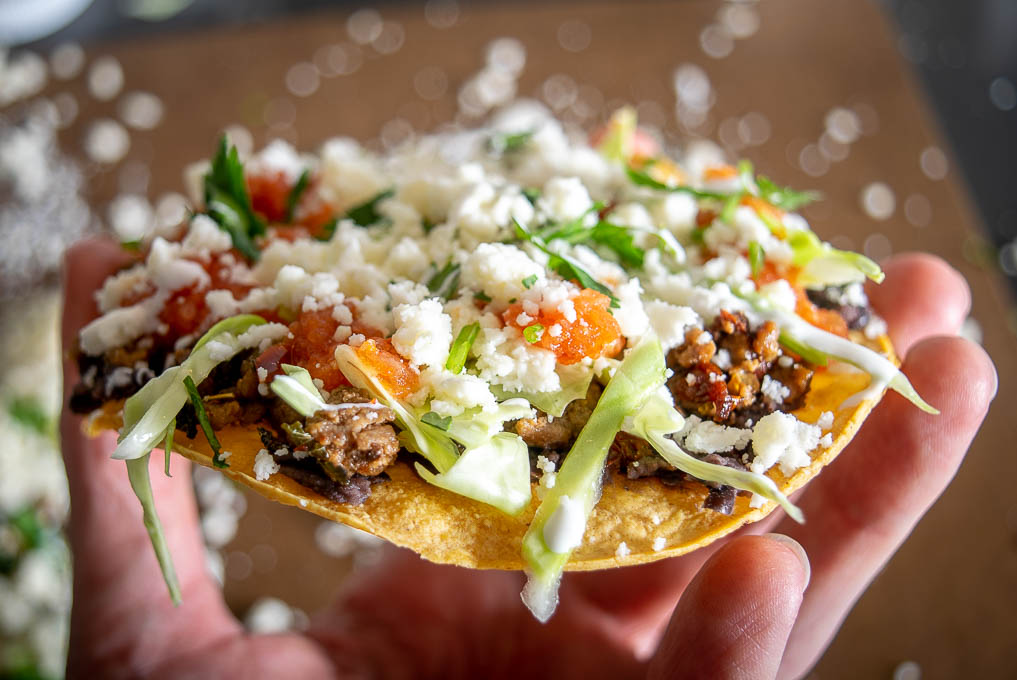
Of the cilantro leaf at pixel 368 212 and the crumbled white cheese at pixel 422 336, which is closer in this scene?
the crumbled white cheese at pixel 422 336

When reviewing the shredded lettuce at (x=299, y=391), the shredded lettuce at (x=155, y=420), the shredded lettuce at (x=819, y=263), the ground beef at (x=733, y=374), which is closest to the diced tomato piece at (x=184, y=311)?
the shredded lettuce at (x=155, y=420)

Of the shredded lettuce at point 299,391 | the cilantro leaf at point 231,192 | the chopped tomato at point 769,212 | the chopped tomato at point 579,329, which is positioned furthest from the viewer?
the cilantro leaf at point 231,192

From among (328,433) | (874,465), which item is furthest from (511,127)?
(328,433)

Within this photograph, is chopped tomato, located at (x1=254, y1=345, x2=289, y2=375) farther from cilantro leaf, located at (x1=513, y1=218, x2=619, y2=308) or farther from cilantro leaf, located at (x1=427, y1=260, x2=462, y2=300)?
cilantro leaf, located at (x1=513, y1=218, x2=619, y2=308)

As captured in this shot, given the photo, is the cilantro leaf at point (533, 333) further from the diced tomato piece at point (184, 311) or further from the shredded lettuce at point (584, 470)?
the diced tomato piece at point (184, 311)

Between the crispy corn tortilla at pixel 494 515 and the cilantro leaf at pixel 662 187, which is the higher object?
the cilantro leaf at pixel 662 187

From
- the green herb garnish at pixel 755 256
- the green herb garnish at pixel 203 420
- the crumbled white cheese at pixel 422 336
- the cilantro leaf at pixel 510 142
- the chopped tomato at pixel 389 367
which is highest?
the green herb garnish at pixel 755 256

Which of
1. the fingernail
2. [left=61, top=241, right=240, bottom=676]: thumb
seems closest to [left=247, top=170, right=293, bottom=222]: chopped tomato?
[left=61, top=241, right=240, bottom=676]: thumb
